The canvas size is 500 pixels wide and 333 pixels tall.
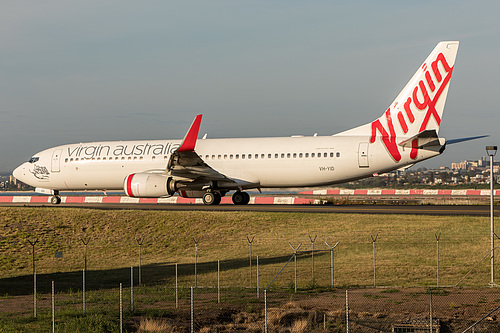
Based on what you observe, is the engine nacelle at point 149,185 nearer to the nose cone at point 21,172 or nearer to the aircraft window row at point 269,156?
the aircraft window row at point 269,156

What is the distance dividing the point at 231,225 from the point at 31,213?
13.1 meters

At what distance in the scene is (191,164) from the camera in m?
33.7

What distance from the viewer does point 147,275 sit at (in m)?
23.8

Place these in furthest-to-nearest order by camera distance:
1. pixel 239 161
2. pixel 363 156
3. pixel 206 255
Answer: pixel 239 161 < pixel 363 156 < pixel 206 255

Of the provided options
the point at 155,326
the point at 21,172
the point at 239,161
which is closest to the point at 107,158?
the point at 21,172

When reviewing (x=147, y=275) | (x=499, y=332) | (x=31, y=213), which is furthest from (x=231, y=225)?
(x=499, y=332)

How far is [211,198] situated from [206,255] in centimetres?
932

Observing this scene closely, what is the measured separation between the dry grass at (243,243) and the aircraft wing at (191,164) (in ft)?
7.55

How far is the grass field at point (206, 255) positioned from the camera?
1727cm

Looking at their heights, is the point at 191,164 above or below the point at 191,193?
above

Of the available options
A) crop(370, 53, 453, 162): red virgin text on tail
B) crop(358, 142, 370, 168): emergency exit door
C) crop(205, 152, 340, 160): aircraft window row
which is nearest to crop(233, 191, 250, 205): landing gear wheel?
crop(205, 152, 340, 160): aircraft window row

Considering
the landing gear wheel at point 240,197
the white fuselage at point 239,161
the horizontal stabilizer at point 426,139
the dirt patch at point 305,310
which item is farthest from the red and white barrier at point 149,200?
the dirt patch at point 305,310

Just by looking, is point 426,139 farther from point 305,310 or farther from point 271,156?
point 305,310

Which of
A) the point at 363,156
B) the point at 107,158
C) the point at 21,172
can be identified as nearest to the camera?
the point at 363,156
